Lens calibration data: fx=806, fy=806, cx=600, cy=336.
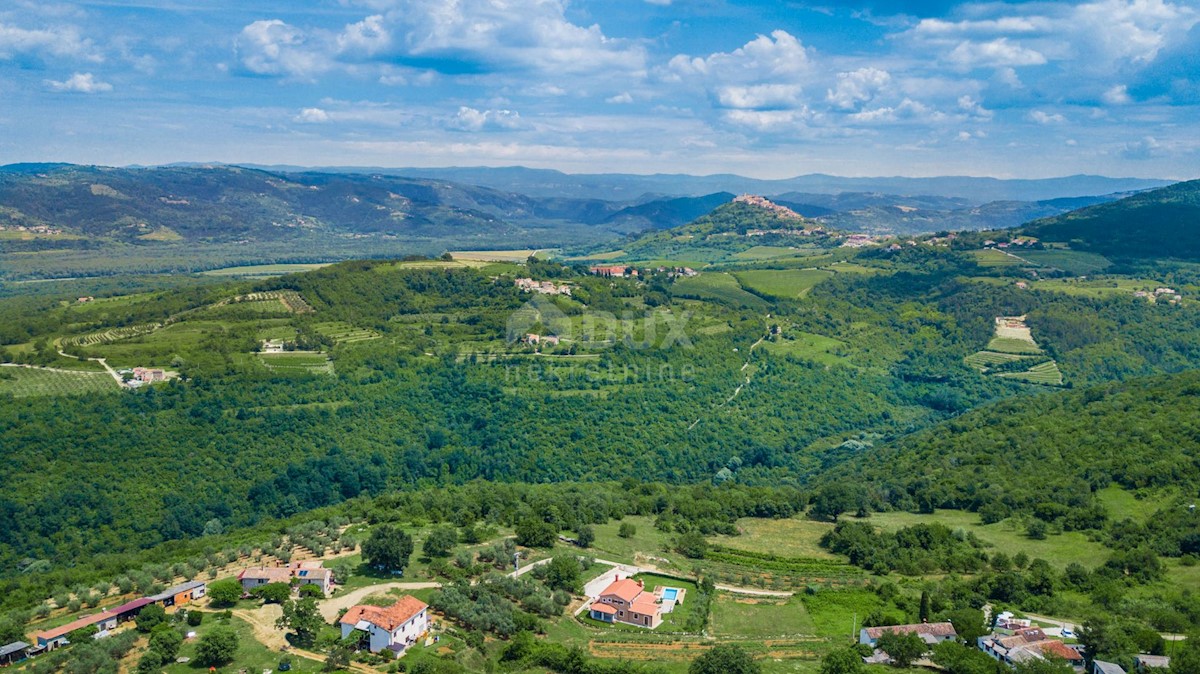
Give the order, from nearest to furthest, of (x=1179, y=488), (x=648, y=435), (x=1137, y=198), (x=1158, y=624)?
(x=1158, y=624), (x=1179, y=488), (x=648, y=435), (x=1137, y=198)

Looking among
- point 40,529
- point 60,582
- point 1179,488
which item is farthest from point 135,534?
point 1179,488

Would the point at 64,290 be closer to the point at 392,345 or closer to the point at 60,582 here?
the point at 392,345

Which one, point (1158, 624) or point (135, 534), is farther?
point (135, 534)

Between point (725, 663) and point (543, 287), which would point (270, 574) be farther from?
point (543, 287)

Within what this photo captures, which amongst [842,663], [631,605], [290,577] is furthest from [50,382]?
[842,663]

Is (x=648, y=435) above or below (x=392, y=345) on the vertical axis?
below

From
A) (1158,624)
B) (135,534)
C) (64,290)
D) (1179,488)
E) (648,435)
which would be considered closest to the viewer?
(1158,624)

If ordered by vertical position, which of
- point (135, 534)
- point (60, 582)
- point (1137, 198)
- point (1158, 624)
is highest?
point (1137, 198)

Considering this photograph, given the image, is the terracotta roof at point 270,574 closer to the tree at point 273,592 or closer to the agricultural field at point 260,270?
the tree at point 273,592

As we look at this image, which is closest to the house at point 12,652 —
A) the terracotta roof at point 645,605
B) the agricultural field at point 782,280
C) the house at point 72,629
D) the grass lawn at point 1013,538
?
the house at point 72,629
